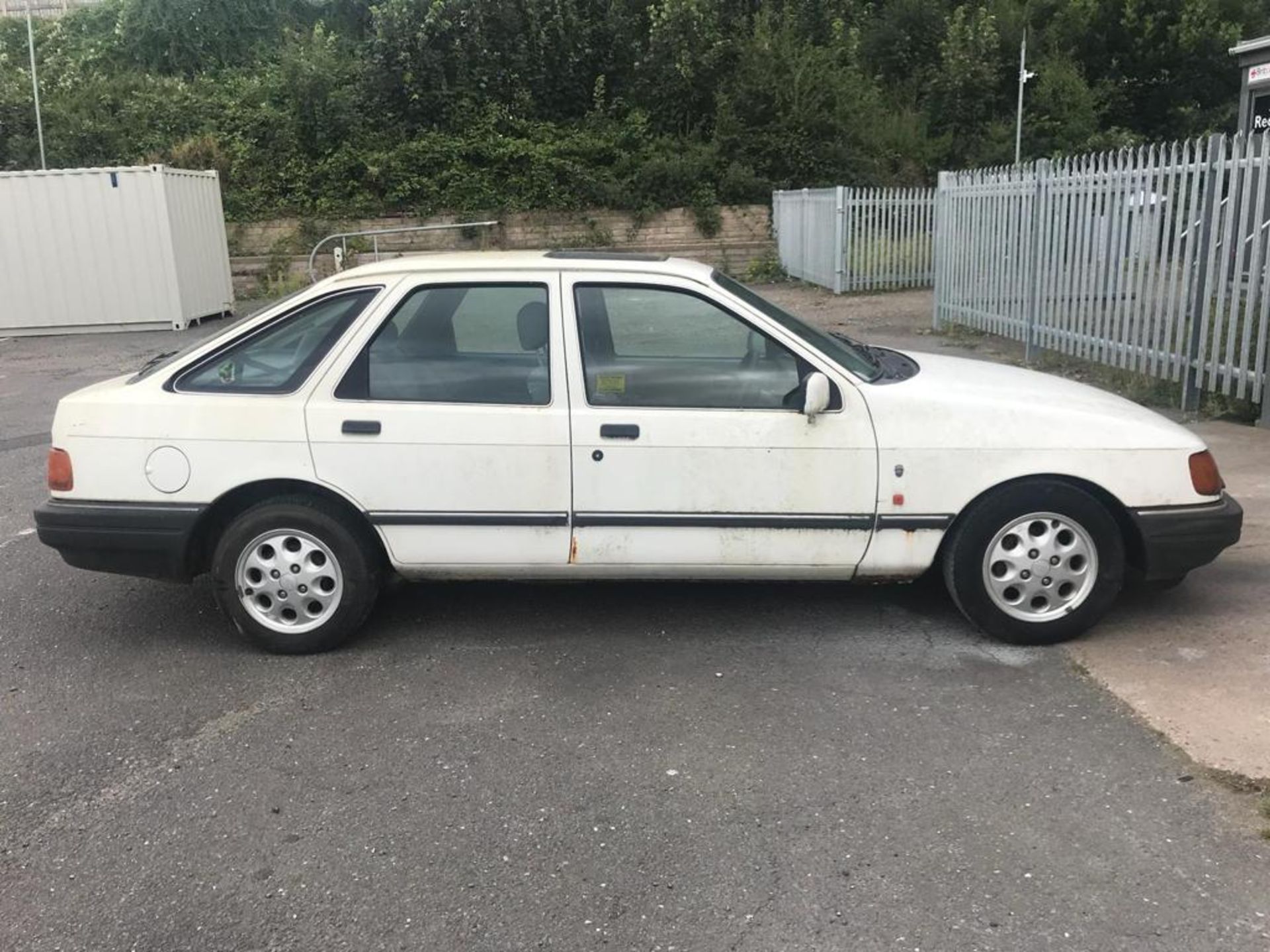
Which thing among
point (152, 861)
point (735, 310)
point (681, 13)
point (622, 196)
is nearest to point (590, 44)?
point (681, 13)

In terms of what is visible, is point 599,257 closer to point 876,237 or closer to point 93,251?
point 93,251

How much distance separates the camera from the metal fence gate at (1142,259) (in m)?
7.90

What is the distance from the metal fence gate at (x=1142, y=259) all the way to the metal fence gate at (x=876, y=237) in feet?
21.4

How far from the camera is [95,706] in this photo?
4.22 metres

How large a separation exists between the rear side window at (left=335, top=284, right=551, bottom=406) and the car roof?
0.10 metres

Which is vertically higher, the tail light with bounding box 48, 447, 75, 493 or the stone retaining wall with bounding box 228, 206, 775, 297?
the stone retaining wall with bounding box 228, 206, 775, 297

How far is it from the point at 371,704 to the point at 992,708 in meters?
2.34

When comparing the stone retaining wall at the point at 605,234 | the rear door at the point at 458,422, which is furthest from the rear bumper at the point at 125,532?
the stone retaining wall at the point at 605,234

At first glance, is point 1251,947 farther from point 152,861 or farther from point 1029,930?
point 152,861

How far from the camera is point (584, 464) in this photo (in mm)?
4395

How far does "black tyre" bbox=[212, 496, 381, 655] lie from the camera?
446cm

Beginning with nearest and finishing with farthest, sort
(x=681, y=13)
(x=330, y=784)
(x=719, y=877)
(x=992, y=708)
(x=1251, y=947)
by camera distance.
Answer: (x=1251, y=947) → (x=719, y=877) → (x=330, y=784) → (x=992, y=708) → (x=681, y=13)

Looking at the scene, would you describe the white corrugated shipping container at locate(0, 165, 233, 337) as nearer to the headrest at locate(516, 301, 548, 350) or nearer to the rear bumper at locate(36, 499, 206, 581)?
the rear bumper at locate(36, 499, 206, 581)

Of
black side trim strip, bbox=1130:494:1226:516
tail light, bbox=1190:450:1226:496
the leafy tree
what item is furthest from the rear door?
the leafy tree
